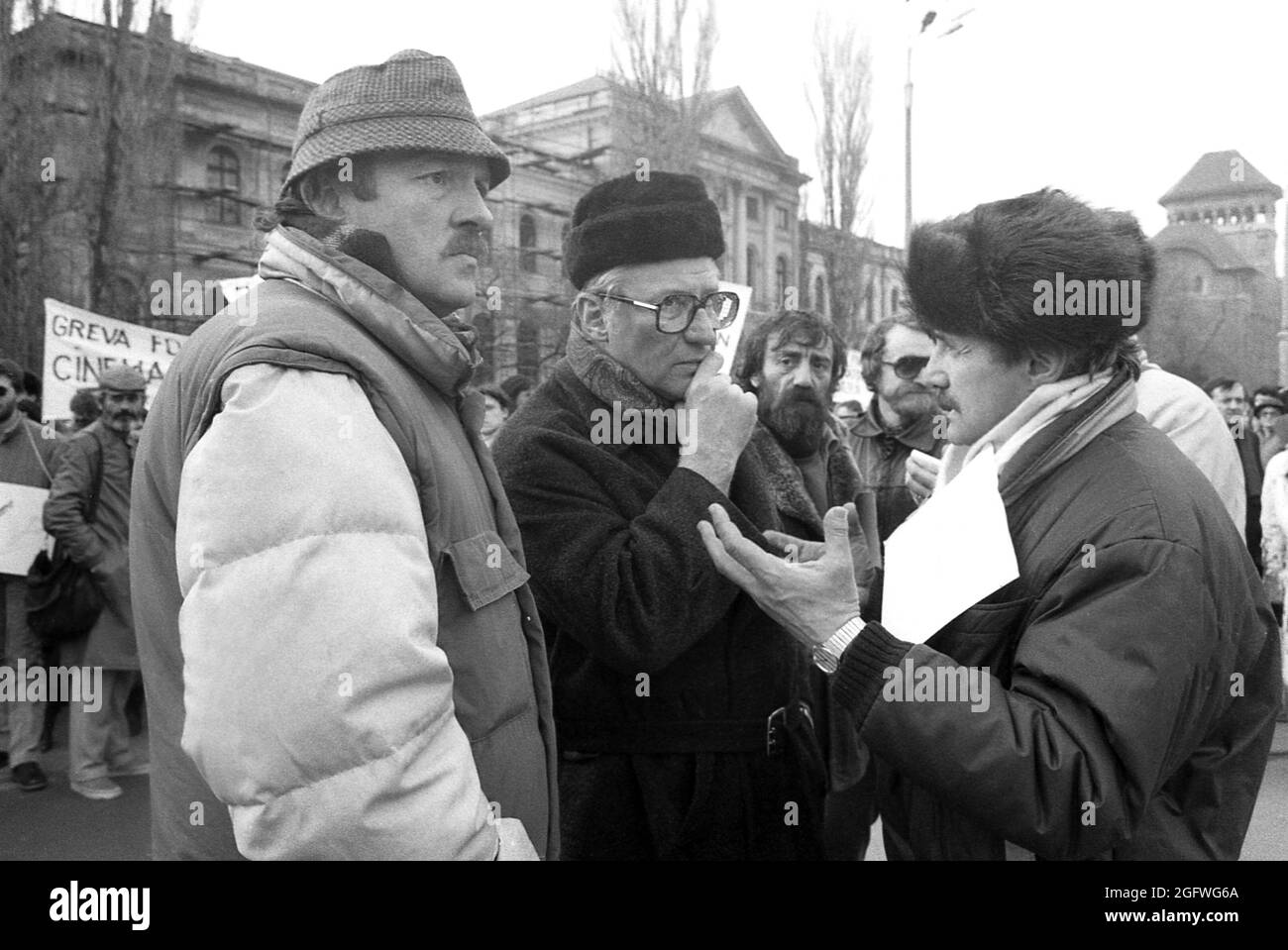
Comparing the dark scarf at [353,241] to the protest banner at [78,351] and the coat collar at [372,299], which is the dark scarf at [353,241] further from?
the protest banner at [78,351]

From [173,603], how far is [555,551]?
751mm

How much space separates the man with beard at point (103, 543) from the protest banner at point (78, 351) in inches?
64.5

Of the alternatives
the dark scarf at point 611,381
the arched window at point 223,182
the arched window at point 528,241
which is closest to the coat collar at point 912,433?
the dark scarf at point 611,381

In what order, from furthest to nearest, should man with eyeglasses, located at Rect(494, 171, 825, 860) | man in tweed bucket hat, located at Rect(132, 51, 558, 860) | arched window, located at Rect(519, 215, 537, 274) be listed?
arched window, located at Rect(519, 215, 537, 274) → man with eyeglasses, located at Rect(494, 171, 825, 860) → man in tweed bucket hat, located at Rect(132, 51, 558, 860)

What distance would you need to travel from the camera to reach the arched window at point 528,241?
30591 millimetres

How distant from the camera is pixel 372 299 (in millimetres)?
1522

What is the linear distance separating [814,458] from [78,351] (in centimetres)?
589

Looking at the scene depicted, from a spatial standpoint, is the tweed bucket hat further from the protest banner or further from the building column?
the building column

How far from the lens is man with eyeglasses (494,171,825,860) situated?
2.02m

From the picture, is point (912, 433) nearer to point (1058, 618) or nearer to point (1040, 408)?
point (1040, 408)

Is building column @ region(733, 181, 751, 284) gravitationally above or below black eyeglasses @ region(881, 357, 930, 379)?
above

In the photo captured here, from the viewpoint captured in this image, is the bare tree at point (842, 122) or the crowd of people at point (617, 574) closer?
the crowd of people at point (617, 574)

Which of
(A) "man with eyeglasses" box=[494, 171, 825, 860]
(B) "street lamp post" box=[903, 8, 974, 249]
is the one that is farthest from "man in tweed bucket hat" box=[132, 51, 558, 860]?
(B) "street lamp post" box=[903, 8, 974, 249]
